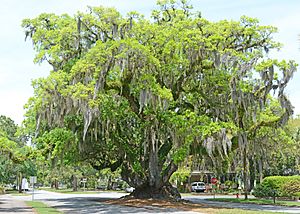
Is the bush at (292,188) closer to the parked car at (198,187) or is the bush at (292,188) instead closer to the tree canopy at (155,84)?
the tree canopy at (155,84)

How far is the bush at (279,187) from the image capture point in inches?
1403

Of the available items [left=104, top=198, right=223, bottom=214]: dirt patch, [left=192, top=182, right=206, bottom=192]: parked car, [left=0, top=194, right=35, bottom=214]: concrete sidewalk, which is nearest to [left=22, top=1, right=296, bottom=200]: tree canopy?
[left=104, top=198, right=223, bottom=214]: dirt patch

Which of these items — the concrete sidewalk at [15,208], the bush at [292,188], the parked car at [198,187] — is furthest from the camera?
the parked car at [198,187]

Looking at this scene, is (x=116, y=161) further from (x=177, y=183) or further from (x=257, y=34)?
(x=177, y=183)

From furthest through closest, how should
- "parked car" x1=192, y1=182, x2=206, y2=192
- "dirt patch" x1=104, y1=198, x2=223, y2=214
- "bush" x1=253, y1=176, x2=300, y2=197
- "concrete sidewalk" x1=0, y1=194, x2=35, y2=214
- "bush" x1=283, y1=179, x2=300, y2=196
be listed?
"parked car" x1=192, y1=182, x2=206, y2=192 < "bush" x1=253, y1=176, x2=300, y2=197 < "bush" x1=283, y1=179, x2=300, y2=196 < "dirt patch" x1=104, y1=198, x2=223, y2=214 < "concrete sidewalk" x1=0, y1=194, x2=35, y2=214

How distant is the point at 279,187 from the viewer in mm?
36719

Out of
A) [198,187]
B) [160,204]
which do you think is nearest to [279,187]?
[160,204]

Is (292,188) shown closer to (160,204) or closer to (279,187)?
(279,187)

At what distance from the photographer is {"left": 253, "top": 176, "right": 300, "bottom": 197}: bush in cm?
3562

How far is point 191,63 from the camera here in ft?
87.2

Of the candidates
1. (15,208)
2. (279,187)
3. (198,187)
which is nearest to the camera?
(15,208)

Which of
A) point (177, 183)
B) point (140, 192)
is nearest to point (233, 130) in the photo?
point (140, 192)

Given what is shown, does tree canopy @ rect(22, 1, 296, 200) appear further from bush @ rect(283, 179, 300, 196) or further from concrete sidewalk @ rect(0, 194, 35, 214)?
bush @ rect(283, 179, 300, 196)

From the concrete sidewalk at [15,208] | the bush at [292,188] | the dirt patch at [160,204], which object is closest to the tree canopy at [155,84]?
the dirt patch at [160,204]
